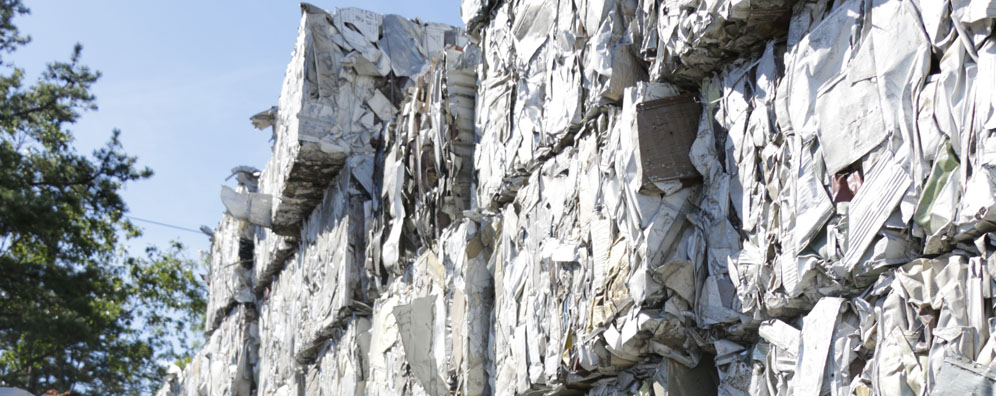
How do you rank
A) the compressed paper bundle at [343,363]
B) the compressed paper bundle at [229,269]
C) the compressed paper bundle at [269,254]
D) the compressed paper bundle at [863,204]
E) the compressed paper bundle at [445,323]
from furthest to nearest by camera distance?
the compressed paper bundle at [229,269]
the compressed paper bundle at [269,254]
the compressed paper bundle at [343,363]
the compressed paper bundle at [445,323]
the compressed paper bundle at [863,204]

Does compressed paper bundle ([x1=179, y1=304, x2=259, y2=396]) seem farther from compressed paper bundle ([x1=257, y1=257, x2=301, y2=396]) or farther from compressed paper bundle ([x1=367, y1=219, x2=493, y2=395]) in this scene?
compressed paper bundle ([x1=367, y1=219, x2=493, y2=395])

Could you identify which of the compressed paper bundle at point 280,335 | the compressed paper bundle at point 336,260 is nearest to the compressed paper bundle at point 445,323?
the compressed paper bundle at point 336,260

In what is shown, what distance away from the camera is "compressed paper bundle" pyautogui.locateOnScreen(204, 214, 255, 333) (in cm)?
1281

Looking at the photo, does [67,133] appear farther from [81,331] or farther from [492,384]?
[492,384]

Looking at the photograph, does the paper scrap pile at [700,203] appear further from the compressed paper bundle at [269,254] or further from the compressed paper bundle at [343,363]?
the compressed paper bundle at [269,254]

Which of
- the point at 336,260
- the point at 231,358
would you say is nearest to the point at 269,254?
the point at 231,358

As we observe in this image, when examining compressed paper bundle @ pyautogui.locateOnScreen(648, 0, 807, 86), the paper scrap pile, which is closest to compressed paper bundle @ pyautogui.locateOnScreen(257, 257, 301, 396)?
the paper scrap pile

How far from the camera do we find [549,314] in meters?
3.71

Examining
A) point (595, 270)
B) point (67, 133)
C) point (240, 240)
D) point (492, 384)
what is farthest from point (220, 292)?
point (595, 270)

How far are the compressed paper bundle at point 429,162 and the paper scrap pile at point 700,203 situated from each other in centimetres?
2

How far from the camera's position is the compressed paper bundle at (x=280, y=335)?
9453 mm

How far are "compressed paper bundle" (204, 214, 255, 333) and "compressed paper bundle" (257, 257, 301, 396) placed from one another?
2.90 ft

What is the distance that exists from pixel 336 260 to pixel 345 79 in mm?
1345

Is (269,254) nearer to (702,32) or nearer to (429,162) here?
(429,162)
